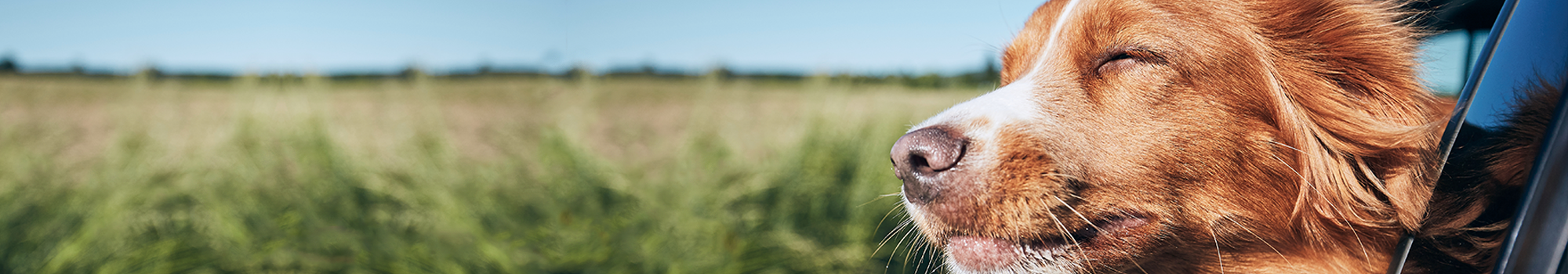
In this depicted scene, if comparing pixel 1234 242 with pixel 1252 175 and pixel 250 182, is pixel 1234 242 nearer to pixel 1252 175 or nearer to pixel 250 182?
pixel 1252 175

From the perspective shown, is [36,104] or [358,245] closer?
[358,245]

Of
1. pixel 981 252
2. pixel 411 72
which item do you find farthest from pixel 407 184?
pixel 981 252

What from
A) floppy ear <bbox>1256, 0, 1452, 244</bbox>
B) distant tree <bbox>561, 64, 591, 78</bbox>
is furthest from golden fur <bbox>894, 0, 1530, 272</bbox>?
distant tree <bbox>561, 64, 591, 78</bbox>

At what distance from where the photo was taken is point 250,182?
3.47 m

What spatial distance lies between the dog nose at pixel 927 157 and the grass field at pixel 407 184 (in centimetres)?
177

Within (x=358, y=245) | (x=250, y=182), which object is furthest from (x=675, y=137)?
(x=250, y=182)

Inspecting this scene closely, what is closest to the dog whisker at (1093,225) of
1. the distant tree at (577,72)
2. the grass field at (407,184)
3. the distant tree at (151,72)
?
the grass field at (407,184)

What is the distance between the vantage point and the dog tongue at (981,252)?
123 cm

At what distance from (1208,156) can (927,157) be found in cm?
43

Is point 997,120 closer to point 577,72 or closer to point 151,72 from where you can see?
point 577,72

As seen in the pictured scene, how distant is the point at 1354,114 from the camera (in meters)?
1.10

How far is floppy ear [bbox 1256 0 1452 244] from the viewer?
1.07 meters

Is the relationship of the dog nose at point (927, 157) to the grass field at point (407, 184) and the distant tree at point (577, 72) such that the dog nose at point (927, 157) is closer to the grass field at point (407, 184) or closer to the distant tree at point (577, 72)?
the grass field at point (407, 184)

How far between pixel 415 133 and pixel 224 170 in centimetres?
80
